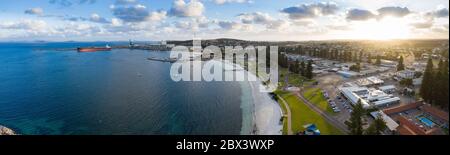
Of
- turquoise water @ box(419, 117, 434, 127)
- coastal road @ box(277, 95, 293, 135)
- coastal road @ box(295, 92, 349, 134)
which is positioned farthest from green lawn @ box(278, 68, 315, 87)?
turquoise water @ box(419, 117, 434, 127)

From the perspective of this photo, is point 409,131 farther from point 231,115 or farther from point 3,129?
point 3,129

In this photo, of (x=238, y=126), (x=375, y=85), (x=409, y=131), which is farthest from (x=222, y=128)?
(x=375, y=85)

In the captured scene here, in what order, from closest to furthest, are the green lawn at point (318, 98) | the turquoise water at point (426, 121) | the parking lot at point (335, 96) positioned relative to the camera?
the turquoise water at point (426, 121), the parking lot at point (335, 96), the green lawn at point (318, 98)

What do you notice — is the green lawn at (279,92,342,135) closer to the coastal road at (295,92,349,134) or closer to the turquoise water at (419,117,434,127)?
the coastal road at (295,92,349,134)

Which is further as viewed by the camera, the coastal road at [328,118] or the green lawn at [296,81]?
the green lawn at [296,81]

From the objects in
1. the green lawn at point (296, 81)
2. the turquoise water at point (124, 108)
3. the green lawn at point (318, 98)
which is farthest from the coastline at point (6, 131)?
the green lawn at point (296, 81)

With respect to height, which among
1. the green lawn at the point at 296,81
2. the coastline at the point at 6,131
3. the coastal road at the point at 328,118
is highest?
the green lawn at the point at 296,81

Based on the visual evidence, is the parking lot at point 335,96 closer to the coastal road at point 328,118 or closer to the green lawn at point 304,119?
the coastal road at point 328,118
